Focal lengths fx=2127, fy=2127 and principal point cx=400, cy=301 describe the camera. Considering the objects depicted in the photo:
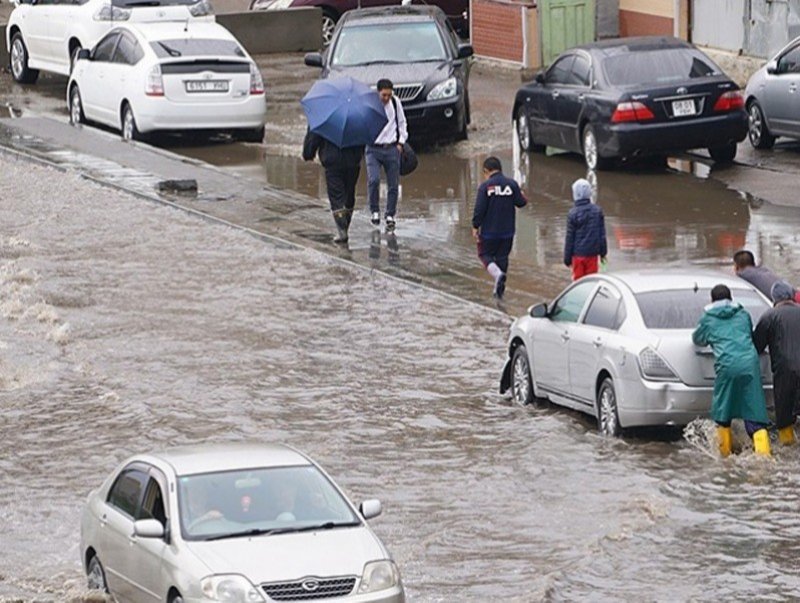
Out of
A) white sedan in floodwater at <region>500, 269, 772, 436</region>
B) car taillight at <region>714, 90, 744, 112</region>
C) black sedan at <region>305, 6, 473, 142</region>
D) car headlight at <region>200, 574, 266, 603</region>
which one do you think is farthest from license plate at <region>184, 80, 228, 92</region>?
car headlight at <region>200, 574, 266, 603</region>

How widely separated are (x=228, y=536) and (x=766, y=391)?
5.99m

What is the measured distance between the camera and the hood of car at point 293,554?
10891mm

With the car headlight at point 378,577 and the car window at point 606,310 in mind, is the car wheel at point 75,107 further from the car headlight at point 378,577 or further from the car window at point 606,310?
the car headlight at point 378,577

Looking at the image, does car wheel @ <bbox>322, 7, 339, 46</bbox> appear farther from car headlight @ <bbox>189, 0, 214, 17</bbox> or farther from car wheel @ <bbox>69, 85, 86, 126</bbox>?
car wheel @ <bbox>69, 85, 86, 126</bbox>

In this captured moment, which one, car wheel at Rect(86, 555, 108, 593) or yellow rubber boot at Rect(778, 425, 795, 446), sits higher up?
car wheel at Rect(86, 555, 108, 593)

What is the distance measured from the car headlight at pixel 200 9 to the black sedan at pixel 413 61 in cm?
496

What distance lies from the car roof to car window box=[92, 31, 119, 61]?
64.6 feet

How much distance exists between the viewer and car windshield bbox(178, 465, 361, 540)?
11453mm

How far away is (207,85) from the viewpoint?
29812 millimetres

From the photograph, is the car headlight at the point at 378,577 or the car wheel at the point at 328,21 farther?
the car wheel at the point at 328,21

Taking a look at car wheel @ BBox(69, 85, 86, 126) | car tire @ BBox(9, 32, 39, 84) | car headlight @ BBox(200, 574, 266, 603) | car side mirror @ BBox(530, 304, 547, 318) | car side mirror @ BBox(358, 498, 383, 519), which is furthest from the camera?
car tire @ BBox(9, 32, 39, 84)

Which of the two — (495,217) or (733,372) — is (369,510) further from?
(495,217)

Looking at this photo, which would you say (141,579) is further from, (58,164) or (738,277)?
(58,164)

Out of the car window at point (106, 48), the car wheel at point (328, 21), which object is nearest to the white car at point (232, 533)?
the car window at point (106, 48)
